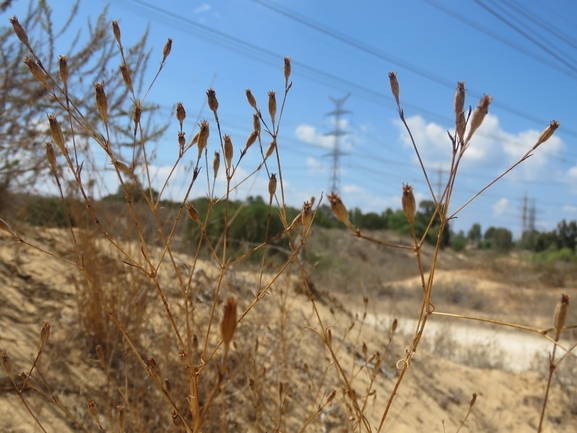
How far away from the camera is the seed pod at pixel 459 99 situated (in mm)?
982

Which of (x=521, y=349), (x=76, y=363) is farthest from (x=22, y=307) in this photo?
(x=521, y=349)

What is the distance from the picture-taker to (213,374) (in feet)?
9.03

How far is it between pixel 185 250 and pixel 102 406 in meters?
3.88

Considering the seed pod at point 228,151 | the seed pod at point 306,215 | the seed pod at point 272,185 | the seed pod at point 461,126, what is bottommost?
the seed pod at point 306,215

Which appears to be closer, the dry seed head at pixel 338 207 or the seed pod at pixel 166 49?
the dry seed head at pixel 338 207

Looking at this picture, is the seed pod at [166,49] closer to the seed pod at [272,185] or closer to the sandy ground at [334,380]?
the seed pod at [272,185]

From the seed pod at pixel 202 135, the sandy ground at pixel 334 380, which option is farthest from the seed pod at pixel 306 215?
the sandy ground at pixel 334 380

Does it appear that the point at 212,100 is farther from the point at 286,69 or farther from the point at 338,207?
the point at 338,207

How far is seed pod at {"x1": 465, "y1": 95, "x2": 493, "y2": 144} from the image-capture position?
94cm

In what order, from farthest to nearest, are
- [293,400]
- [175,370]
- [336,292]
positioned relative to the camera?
[336,292]
[293,400]
[175,370]

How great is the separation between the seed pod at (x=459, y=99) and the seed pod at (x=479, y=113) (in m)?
0.03

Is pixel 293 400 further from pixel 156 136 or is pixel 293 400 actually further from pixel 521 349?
pixel 521 349

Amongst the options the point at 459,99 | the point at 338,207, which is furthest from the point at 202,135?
the point at 459,99

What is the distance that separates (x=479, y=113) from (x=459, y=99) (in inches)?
2.6
